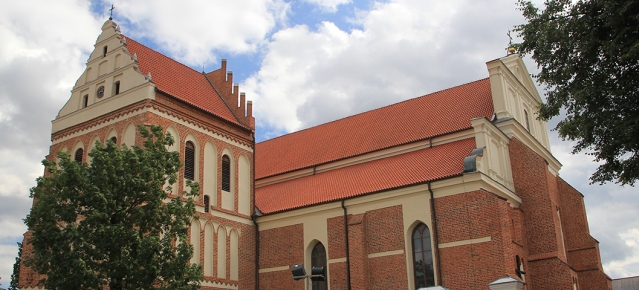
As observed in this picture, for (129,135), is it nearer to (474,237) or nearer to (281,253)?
(281,253)

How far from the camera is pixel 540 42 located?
45.3 ft

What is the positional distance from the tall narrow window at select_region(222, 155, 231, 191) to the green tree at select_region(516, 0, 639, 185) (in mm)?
13235

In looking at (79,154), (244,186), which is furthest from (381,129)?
(79,154)

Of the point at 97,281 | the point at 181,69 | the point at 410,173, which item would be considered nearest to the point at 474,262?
the point at 410,173

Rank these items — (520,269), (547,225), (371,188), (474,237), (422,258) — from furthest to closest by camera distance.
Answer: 1. (371,188)
2. (547,225)
3. (422,258)
4. (520,269)
5. (474,237)

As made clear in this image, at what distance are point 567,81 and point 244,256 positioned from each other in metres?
14.0

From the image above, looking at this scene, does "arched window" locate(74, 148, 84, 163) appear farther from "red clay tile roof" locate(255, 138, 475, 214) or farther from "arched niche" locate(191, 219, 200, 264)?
"red clay tile roof" locate(255, 138, 475, 214)

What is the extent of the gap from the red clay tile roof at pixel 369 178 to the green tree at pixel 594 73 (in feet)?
21.0

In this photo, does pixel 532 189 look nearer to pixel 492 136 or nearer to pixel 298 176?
pixel 492 136

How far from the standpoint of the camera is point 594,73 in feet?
43.9

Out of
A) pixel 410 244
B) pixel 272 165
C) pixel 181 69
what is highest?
pixel 181 69

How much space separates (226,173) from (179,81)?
162 inches

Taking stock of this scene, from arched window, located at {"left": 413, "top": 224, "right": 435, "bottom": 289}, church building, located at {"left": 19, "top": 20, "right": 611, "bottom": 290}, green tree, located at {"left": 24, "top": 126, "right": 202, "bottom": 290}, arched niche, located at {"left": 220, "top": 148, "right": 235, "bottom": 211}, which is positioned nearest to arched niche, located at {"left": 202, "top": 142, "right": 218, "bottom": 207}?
church building, located at {"left": 19, "top": 20, "right": 611, "bottom": 290}

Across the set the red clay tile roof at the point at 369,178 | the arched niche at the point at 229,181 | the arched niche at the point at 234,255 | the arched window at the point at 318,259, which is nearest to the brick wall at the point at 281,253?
the arched window at the point at 318,259
